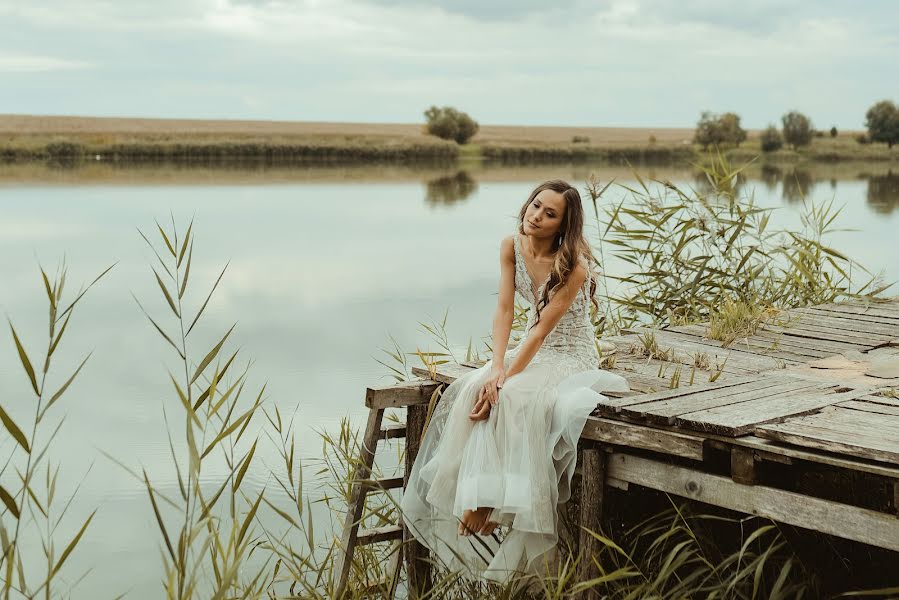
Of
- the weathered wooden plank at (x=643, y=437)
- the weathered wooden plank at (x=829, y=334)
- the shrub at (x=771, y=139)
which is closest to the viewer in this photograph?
the weathered wooden plank at (x=643, y=437)

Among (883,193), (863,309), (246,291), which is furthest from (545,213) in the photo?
(883,193)

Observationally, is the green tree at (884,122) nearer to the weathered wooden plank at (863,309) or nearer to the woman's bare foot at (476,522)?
the weathered wooden plank at (863,309)

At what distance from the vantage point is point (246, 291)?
1567 centimetres

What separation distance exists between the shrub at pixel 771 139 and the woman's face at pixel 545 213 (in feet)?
228

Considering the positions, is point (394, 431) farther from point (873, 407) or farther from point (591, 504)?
point (873, 407)

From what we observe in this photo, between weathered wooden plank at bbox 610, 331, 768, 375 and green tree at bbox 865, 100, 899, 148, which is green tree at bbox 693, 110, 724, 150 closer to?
green tree at bbox 865, 100, 899, 148

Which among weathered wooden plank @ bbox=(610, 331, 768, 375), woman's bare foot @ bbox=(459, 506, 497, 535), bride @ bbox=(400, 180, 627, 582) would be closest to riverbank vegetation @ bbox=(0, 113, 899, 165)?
weathered wooden plank @ bbox=(610, 331, 768, 375)

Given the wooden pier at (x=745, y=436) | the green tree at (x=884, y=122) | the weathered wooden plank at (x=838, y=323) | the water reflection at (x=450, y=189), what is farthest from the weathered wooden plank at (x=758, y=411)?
the green tree at (x=884, y=122)

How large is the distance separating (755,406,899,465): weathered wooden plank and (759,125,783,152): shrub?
69794 millimetres

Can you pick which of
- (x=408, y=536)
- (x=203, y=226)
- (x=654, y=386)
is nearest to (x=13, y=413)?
(x=408, y=536)

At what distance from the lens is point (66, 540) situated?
6.62 metres

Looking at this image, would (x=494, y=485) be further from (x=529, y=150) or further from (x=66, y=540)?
(x=529, y=150)

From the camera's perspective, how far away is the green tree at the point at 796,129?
235ft

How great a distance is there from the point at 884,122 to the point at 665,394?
76164mm
